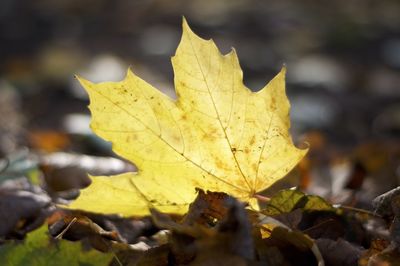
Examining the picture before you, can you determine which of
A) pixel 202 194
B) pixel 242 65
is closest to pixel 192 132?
pixel 202 194

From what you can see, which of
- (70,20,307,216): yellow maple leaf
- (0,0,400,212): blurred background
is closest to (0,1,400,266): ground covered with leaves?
(70,20,307,216): yellow maple leaf

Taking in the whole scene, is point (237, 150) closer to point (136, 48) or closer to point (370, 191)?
point (370, 191)

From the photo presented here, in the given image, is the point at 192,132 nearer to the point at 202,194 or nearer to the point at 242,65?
the point at 202,194

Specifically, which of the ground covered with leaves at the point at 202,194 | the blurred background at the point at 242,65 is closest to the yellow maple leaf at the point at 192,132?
the ground covered with leaves at the point at 202,194

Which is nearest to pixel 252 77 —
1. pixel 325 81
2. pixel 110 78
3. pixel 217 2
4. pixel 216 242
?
pixel 325 81

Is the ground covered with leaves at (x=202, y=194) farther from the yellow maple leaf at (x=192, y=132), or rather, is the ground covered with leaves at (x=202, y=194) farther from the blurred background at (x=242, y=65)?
the blurred background at (x=242, y=65)

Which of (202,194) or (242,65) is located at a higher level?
(202,194)

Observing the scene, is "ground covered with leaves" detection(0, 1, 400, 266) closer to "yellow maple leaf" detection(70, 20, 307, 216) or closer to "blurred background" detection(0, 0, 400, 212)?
"yellow maple leaf" detection(70, 20, 307, 216)
